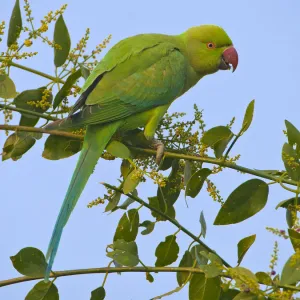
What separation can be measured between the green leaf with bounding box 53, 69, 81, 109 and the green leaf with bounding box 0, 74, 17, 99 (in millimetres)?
184

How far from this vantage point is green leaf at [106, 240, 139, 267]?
1.95 m

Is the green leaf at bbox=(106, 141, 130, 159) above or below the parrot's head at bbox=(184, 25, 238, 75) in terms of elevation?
below

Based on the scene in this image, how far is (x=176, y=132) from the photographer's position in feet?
8.37

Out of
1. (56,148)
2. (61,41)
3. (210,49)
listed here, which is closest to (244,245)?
(56,148)

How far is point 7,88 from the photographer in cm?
238

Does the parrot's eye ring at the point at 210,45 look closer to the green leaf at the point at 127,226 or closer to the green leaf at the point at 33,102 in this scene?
the green leaf at the point at 33,102

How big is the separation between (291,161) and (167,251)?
0.60 metres

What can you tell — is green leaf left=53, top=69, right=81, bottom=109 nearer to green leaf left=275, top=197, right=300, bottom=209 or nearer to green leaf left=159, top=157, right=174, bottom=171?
green leaf left=159, top=157, right=174, bottom=171

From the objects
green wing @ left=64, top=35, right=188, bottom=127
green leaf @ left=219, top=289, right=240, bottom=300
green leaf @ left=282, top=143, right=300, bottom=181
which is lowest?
green leaf @ left=219, top=289, right=240, bottom=300

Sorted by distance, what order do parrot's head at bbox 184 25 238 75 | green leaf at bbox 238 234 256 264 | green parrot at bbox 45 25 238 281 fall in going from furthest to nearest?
parrot's head at bbox 184 25 238 75 < green parrot at bbox 45 25 238 281 < green leaf at bbox 238 234 256 264

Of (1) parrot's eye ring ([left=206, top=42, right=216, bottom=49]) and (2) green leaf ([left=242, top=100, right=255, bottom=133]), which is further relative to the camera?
(1) parrot's eye ring ([left=206, top=42, right=216, bottom=49])

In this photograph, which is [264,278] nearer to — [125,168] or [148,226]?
[148,226]

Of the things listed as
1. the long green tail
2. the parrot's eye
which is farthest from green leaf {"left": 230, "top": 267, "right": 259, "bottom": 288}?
the parrot's eye

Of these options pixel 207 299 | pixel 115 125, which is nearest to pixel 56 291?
pixel 207 299
